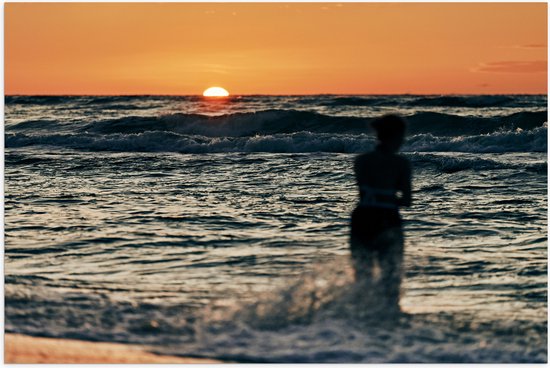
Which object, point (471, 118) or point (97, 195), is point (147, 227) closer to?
point (97, 195)

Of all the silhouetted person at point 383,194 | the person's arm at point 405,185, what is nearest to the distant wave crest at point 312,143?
the silhouetted person at point 383,194

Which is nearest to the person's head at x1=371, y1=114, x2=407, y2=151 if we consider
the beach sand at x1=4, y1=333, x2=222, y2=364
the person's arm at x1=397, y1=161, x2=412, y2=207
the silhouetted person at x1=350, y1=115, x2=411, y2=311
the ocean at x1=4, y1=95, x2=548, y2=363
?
the silhouetted person at x1=350, y1=115, x2=411, y2=311

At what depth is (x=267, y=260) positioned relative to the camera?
8.39 metres

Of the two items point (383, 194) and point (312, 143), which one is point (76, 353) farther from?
point (312, 143)

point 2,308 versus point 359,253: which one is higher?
point 359,253

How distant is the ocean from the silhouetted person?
52cm

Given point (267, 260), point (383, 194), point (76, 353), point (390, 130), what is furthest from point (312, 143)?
point (76, 353)

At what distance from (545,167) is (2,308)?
13124mm

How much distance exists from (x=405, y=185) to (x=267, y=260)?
249 centimetres

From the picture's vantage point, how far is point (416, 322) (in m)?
6.22

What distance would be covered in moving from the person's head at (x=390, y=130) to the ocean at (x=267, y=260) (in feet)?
4.40

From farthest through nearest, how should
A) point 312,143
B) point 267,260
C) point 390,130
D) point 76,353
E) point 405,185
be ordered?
point 312,143 < point 267,260 < point 405,185 < point 390,130 < point 76,353

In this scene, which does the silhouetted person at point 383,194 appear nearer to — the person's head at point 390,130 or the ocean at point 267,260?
the person's head at point 390,130

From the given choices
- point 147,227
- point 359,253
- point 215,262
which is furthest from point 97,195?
point 359,253
